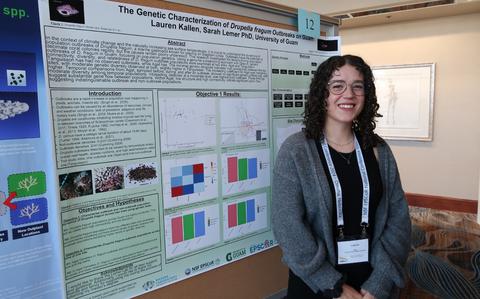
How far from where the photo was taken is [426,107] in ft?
15.4

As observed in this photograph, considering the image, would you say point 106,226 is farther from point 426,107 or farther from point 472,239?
point 426,107

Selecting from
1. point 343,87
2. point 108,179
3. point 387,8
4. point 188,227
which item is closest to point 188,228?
point 188,227

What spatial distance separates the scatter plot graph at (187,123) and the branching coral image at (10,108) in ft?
1.58

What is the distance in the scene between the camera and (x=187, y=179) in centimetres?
153

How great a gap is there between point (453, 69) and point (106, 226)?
466 cm

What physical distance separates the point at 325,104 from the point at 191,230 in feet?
2.59

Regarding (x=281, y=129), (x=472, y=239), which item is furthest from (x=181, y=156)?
(x=472, y=239)

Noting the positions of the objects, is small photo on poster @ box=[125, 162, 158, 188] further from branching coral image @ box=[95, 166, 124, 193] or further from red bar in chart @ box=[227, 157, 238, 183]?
red bar in chart @ box=[227, 157, 238, 183]

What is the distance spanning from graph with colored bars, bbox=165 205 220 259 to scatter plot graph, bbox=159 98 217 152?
0.96ft

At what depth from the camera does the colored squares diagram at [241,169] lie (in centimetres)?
169

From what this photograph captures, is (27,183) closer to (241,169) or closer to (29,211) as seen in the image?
(29,211)

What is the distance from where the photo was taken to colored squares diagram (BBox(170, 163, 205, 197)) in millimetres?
1487

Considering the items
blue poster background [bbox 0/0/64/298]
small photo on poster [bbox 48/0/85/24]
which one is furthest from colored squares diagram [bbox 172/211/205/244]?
small photo on poster [bbox 48/0/85/24]

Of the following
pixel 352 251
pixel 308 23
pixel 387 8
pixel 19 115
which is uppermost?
pixel 387 8
